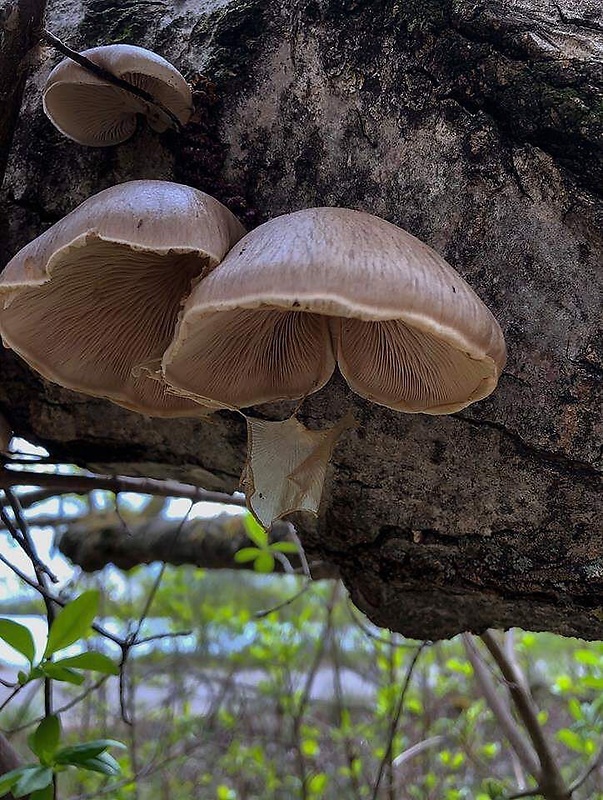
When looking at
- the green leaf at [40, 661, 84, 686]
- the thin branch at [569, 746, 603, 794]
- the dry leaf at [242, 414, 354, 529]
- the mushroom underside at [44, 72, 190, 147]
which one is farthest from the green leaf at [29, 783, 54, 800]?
the thin branch at [569, 746, 603, 794]

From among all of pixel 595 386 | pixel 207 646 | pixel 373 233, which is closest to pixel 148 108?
pixel 373 233

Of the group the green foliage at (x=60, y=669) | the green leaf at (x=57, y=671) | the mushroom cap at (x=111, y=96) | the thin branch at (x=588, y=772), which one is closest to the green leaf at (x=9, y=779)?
the green foliage at (x=60, y=669)

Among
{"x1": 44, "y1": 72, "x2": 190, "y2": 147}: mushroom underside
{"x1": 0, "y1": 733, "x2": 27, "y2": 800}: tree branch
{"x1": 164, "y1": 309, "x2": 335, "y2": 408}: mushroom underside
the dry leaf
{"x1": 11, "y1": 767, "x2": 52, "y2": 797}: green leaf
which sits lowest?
{"x1": 0, "y1": 733, "x2": 27, "y2": 800}: tree branch

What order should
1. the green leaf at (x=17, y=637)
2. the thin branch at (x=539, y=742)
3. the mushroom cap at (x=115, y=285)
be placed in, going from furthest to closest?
the thin branch at (x=539, y=742) → the green leaf at (x=17, y=637) → the mushroom cap at (x=115, y=285)

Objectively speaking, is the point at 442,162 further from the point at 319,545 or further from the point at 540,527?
the point at 319,545

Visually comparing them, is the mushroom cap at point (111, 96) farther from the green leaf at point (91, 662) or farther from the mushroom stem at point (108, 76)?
the green leaf at point (91, 662)

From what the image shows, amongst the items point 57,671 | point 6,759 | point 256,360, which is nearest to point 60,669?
point 57,671

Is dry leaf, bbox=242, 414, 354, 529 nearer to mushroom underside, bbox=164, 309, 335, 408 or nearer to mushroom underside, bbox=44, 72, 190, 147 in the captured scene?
mushroom underside, bbox=164, 309, 335, 408
